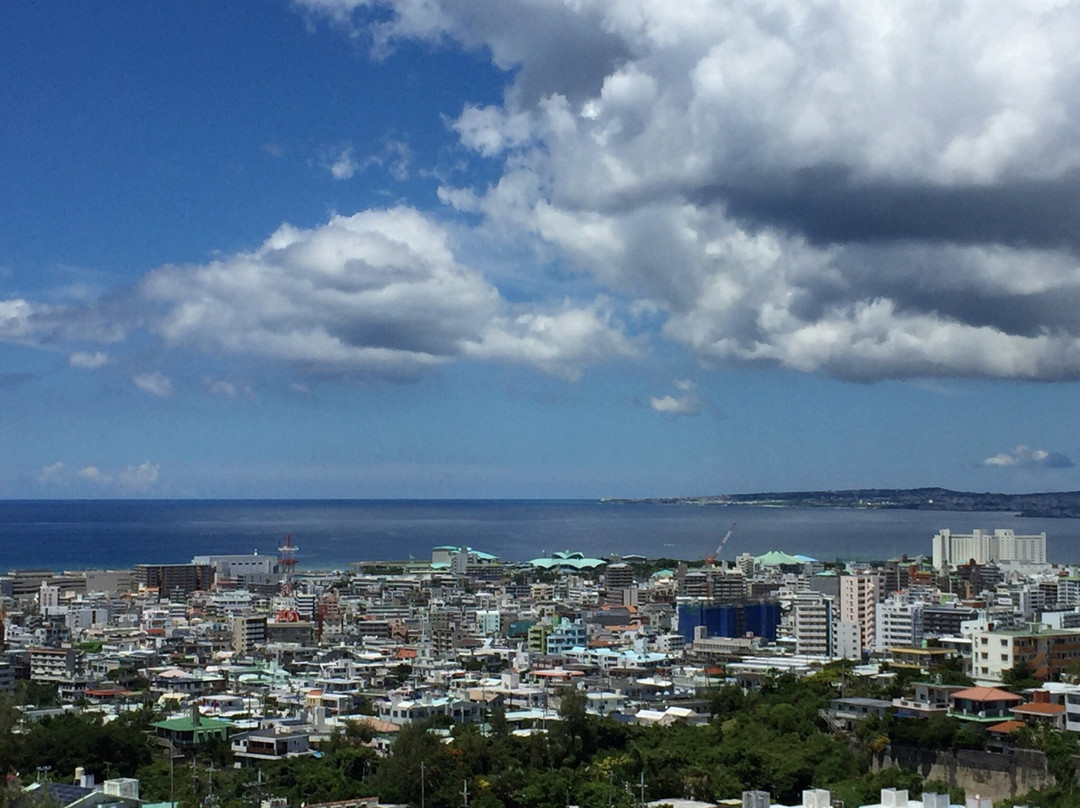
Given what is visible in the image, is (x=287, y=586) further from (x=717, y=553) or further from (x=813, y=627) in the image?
(x=717, y=553)

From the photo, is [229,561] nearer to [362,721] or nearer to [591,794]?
[362,721]

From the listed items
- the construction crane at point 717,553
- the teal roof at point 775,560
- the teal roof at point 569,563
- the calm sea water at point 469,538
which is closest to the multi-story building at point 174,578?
the calm sea water at point 469,538

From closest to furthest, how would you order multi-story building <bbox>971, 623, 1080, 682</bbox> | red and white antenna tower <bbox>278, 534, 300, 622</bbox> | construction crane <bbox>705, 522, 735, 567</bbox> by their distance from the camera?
multi-story building <bbox>971, 623, 1080, 682</bbox> → red and white antenna tower <bbox>278, 534, 300, 622</bbox> → construction crane <bbox>705, 522, 735, 567</bbox>

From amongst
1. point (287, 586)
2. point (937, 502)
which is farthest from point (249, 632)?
point (937, 502)

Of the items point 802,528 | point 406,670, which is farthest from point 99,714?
point 802,528

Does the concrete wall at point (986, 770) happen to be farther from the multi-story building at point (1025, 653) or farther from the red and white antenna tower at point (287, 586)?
the red and white antenna tower at point (287, 586)

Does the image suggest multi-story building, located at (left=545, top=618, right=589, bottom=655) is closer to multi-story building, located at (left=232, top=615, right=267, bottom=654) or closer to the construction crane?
multi-story building, located at (left=232, top=615, right=267, bottom=654)

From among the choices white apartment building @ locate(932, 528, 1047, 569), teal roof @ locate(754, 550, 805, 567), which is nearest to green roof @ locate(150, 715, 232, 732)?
teal roof @ locate(754, 550, 805, 567)
